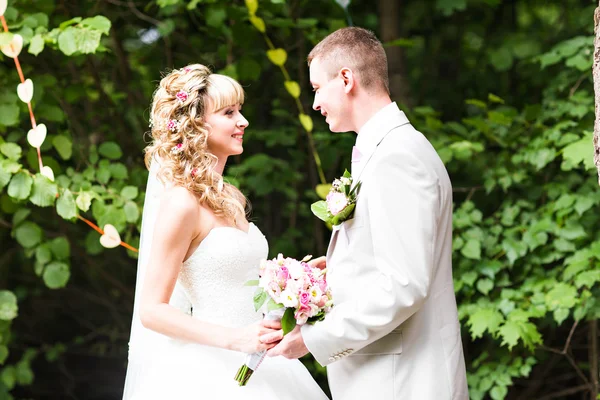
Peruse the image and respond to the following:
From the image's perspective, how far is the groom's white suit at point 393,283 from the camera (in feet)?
6.21

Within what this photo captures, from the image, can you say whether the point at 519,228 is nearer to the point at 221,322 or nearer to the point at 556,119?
the point at 556,119

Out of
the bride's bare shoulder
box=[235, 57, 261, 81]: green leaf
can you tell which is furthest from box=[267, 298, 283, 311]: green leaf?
box=[235, 57, 261, 81]: green leaf

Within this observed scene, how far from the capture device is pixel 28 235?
3.82 metres

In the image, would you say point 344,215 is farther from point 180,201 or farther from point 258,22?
point 258,22

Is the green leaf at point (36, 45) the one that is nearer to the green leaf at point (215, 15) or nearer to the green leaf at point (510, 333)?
the green leaf at point (215, 15)

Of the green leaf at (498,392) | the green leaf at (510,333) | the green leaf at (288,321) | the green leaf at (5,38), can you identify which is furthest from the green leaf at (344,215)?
the green leaf at (5,38)

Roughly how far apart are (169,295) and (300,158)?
251 cm

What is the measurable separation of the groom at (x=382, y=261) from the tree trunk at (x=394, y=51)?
246 cm

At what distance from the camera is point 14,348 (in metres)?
5.88

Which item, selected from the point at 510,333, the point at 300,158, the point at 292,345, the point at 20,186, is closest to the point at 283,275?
the point at 292,345

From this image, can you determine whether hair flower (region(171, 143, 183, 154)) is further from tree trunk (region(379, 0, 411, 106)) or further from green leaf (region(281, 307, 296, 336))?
tree trunk (region(379, 0, 411, 106))

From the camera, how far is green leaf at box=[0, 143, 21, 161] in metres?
3.53

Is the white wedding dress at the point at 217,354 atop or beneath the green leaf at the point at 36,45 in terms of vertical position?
beneath

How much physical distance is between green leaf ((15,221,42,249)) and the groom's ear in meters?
2.35
